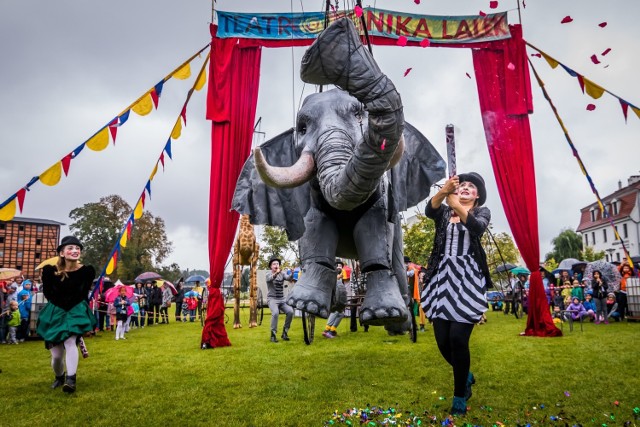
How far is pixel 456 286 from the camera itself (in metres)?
3.24

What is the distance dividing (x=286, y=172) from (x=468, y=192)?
161 cm

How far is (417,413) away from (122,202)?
120 feet

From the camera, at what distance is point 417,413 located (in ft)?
11.0

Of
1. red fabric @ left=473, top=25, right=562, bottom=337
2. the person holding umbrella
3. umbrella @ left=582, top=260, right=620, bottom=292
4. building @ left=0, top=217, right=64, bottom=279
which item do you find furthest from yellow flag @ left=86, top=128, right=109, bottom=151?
building @ left=0, top=217, right=64, bottom=279

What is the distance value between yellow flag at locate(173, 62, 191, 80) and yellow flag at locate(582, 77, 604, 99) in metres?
4.36

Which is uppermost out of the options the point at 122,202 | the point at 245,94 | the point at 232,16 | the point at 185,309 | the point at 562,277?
the point at 122,202

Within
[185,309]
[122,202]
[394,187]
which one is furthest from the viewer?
[122,202]

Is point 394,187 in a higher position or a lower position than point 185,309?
higher

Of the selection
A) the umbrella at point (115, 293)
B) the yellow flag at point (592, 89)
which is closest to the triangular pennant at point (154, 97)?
the yellow flag at point (592, 89)

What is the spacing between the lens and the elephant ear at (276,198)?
299cm

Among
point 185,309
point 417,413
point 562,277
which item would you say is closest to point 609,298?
point 562,277

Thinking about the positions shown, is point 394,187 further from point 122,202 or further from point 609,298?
point 122,202

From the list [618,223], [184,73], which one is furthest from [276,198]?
[618,223]

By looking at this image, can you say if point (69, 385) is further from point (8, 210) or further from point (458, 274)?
point (458, 274)
